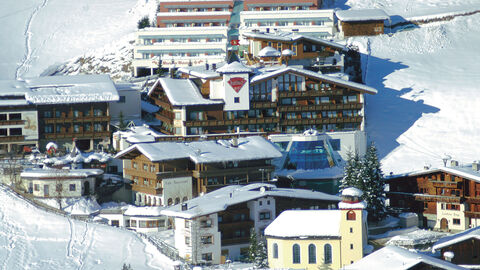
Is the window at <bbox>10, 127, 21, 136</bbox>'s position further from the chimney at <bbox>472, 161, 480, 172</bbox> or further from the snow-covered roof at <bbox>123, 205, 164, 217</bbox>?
the chimney at <bbox>472, 161, 480, 172</bbox>

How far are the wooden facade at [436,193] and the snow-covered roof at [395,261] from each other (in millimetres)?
20161

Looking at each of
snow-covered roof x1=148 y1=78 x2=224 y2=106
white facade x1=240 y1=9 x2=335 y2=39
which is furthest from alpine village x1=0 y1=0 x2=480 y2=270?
white facade x1=240 y1=9 x2=335 y2=39

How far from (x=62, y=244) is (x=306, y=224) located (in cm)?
1677

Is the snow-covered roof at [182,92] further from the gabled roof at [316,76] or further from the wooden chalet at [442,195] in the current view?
the wooden chalet at [442,195]

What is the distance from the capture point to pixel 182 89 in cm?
11319

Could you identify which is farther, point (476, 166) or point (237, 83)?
point (237, 83)

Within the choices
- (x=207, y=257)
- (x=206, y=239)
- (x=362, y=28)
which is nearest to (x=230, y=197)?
(x=206, y=239)

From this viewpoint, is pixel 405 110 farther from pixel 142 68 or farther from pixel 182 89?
pixel 142 68

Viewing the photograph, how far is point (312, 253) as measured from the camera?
85625mm

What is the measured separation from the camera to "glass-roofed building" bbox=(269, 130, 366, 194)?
345 ft

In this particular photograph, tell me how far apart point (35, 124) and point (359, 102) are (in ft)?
87.9

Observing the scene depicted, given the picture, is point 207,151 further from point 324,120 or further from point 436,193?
point 436,193

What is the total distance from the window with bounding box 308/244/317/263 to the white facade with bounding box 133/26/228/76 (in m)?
49.9

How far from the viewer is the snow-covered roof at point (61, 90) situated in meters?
111
